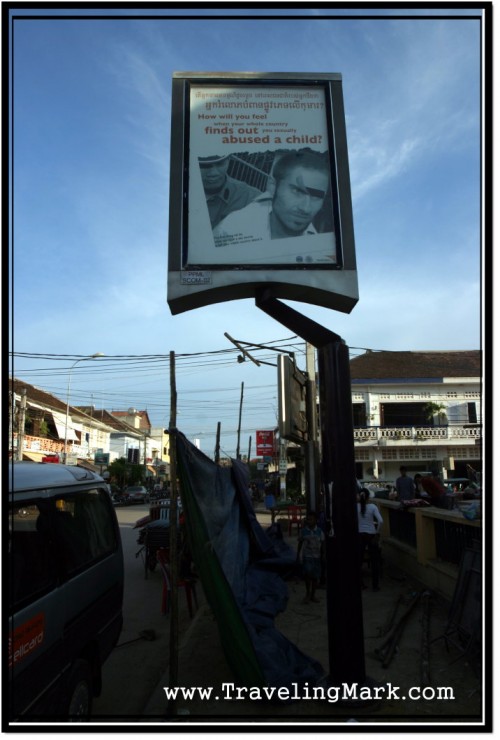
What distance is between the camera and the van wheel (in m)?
3.66

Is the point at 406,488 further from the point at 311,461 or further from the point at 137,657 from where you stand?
the point at 137,657

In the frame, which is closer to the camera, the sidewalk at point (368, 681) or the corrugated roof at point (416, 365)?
the sidewalk at point (368, 681)

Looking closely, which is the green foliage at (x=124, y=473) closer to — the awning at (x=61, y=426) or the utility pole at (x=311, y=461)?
the awning at (x=61, y=426)

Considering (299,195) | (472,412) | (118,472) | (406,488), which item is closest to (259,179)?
(299,195)

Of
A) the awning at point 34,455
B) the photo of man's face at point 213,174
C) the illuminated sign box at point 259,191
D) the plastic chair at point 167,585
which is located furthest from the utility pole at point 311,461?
the awning at point 34,455

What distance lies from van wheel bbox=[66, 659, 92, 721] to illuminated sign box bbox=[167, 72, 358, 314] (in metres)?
3.50

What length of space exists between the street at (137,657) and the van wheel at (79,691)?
1.17ft

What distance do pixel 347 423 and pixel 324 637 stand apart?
3176 mm

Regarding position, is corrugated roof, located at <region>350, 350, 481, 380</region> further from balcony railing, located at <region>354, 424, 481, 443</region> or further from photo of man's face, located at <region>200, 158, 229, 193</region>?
photo of man's face, located at <region>200, 158, 229, 193</region>

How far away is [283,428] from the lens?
970 centimetres

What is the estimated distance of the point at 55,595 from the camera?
142 inches

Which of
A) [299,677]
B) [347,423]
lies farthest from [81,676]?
[347,423]

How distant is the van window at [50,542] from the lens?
10.8ft

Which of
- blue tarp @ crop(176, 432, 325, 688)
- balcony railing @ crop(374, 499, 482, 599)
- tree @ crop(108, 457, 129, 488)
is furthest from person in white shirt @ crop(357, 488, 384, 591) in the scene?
tree @ crop(108, 457, 129, 488)
